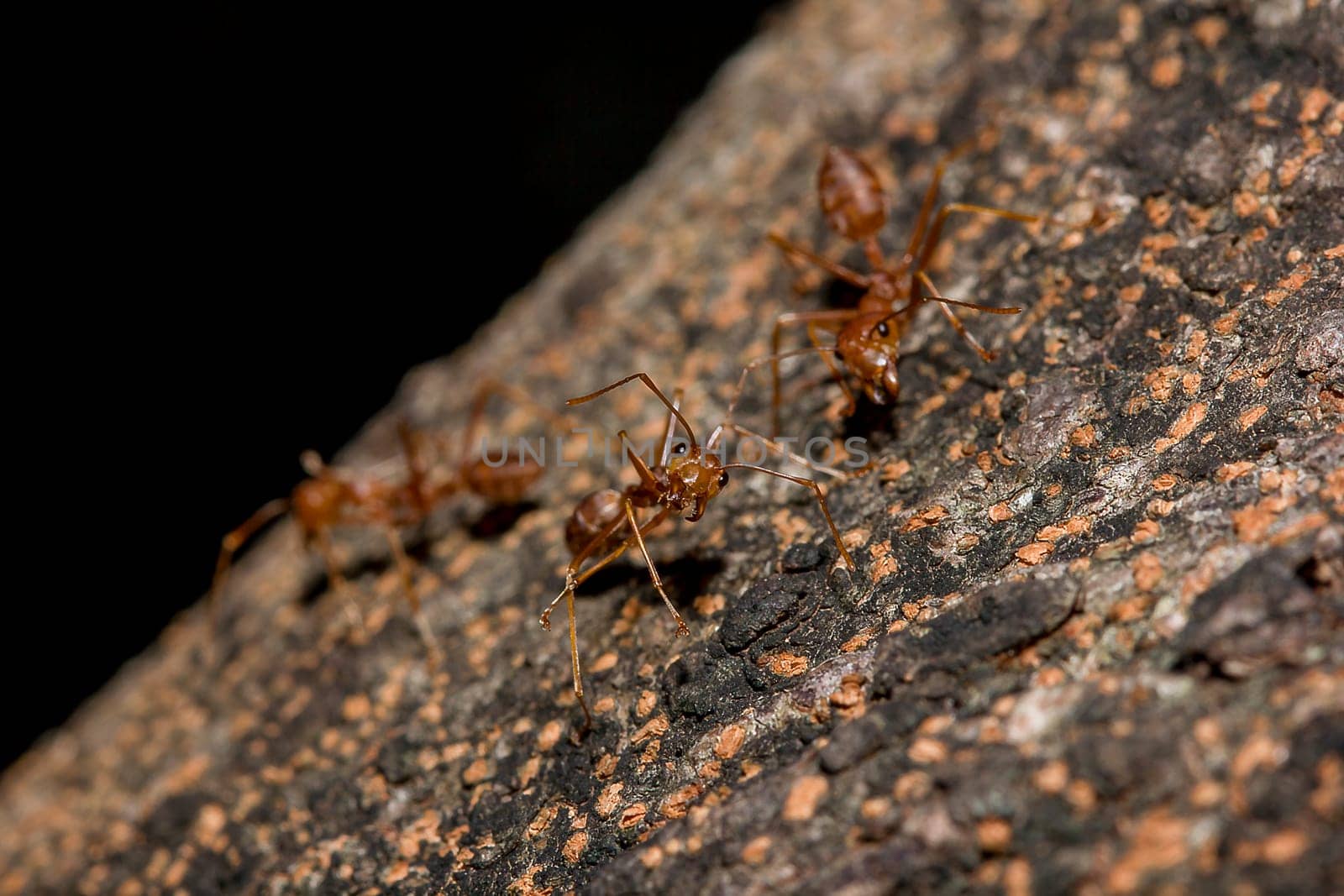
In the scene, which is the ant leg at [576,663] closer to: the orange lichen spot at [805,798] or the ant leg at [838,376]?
the orange lichen spot at [805,798]

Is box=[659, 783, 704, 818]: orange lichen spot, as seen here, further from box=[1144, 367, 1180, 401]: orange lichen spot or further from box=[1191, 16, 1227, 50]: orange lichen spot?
box=[1191, 16, 1227, 50]: orange lichen spot

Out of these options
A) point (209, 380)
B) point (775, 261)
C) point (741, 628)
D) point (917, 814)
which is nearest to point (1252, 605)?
point (917, 814)

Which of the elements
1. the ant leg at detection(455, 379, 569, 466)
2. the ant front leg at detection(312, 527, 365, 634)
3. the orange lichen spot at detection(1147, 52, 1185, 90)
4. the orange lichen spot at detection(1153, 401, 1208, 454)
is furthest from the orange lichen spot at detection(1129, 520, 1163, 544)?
the ant front leg at detection(312, 527, 365, 634)

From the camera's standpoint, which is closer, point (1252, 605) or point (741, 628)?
point (1252, 605)

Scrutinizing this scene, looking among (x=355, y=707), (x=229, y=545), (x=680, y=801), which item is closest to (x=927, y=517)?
(x=680, y=801)

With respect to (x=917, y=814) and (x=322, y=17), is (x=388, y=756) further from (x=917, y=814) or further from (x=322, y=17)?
(x=322, y=17)

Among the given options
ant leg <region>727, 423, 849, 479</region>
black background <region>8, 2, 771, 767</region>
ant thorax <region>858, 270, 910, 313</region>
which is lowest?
ant leg <region>727, 423, 849, 479</region>
